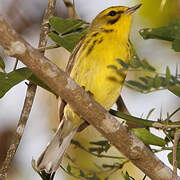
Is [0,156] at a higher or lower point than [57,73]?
lower

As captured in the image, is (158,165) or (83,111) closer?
(83,111)

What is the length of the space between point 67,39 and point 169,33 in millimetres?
865

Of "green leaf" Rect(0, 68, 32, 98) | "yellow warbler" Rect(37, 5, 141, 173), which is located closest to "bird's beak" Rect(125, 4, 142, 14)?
"yellow warbler" Rect(37, 5, 141, 173)

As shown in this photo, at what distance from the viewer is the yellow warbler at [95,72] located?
285 cm

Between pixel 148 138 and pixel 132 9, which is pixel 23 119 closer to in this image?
pixel 148 138

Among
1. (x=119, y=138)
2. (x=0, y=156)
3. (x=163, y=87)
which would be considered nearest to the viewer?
(x=163, y=87)

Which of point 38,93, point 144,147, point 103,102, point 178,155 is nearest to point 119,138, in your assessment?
point 144,147

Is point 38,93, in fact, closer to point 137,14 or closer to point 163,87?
point 137,14

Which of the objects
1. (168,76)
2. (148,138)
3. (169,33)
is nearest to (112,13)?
(148,138)

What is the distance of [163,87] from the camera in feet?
4.91

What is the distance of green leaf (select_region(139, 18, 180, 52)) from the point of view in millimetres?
1881

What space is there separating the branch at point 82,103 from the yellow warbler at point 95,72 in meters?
0.62

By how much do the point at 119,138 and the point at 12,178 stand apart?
174 centimetres

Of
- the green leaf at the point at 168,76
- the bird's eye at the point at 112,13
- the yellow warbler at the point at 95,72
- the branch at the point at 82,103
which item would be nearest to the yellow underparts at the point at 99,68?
the yellow warbler at the point at 95,72
